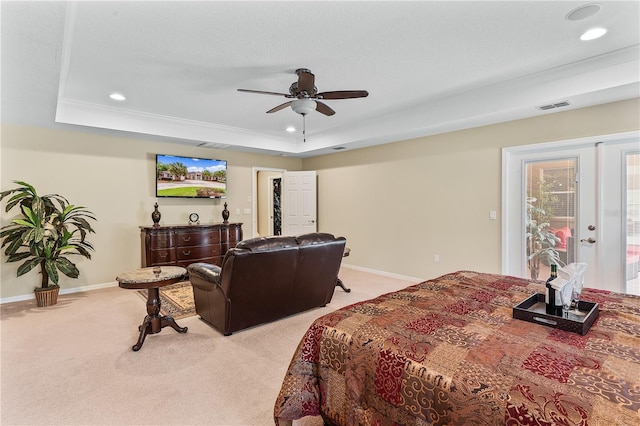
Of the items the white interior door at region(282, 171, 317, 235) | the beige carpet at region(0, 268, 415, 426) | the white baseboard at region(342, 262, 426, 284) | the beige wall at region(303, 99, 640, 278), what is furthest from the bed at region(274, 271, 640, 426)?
the white interior door at region(282, 171, 317, 235)

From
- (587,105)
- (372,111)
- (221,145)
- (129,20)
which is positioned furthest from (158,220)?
(587,105)

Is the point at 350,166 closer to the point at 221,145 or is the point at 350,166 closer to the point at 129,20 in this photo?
the point at 221,145

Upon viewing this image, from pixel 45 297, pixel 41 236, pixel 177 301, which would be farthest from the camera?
pixel 177 301

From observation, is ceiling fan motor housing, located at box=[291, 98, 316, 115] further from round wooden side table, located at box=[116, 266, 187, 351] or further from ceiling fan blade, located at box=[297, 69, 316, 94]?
round wooden side table, located at box=[116, 266, 187, 351]

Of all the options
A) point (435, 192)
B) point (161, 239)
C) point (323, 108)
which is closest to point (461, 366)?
point (323, 108)

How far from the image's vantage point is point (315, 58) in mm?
2998

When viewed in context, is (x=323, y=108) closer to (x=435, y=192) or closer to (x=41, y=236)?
(x=435, y=192)

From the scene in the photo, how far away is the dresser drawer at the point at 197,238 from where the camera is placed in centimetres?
526

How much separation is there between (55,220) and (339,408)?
465 centimetres

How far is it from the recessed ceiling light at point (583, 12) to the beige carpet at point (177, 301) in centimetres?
455

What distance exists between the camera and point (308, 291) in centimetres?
364

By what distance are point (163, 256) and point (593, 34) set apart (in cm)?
584

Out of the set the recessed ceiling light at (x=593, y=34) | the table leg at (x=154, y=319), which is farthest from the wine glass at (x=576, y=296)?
the table leg at (x=154, y=319)

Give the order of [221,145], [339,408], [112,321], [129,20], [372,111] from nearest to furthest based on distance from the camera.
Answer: [339,408] < [129,20] < [112,321] < [372,111] < [221,145]
